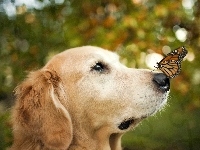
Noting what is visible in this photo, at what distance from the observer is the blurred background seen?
4.80m

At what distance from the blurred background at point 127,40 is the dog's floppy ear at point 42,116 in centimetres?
180

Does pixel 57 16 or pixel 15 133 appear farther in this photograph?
pixel 57 16

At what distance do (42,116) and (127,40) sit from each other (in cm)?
287

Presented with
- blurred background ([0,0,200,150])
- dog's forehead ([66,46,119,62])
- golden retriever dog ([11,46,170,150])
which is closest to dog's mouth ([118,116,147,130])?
golden retriever dog ([11,46,170,150])

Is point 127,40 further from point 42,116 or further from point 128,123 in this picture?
point 42,116

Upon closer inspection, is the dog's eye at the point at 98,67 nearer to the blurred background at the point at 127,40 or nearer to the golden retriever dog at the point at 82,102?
the golden retriever dog at the point at 82,102

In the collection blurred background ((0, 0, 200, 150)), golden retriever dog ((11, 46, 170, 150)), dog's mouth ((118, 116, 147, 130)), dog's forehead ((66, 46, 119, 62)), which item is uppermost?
blurred background ((0, 0, 200, 150))

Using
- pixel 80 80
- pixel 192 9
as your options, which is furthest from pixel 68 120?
pixel 192 9

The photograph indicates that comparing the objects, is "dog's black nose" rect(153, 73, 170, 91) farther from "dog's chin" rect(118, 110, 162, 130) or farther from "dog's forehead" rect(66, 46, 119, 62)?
"dog's forehead" rect(66, 46, 119, 62)

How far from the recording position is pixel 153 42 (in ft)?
17.5

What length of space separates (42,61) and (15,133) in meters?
2.08

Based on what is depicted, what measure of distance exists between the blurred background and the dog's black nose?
1941mm

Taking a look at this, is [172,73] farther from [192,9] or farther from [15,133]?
[192,9]

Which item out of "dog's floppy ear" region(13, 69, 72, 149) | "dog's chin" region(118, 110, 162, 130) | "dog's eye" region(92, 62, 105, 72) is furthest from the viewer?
"dog's eye" region(92, 62, 105, 72)
